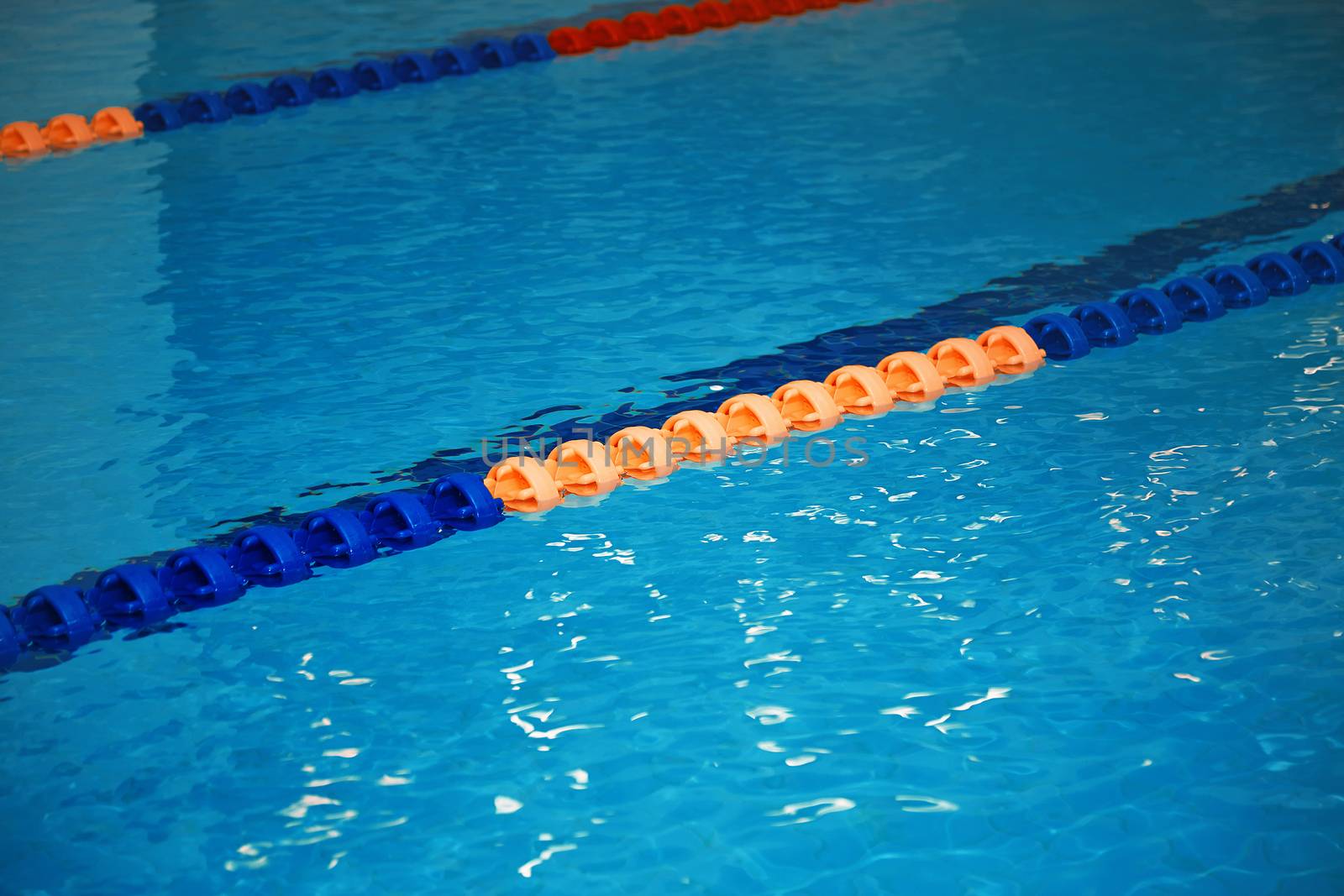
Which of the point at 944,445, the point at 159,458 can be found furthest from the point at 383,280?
the point at 944,445

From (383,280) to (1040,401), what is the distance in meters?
3.43

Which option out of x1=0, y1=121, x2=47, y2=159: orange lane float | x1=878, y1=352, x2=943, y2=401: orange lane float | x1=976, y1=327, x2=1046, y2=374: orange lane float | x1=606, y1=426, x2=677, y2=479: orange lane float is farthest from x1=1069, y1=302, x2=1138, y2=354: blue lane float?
x1=0, y1=121, x2=47, y2=159: orange lane float

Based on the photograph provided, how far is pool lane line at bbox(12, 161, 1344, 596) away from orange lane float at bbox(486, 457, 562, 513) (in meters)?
0.18

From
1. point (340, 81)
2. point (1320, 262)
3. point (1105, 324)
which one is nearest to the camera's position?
point (1105, 324)

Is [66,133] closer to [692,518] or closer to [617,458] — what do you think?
[617,458]

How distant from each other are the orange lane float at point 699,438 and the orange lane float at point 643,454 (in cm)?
7

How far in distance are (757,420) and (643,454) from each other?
501 mm

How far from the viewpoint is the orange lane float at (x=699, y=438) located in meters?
5.22

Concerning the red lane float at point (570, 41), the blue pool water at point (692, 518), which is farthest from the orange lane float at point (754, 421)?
the red lane float at point (570, 41)

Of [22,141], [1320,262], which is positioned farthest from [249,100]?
[1320,262]

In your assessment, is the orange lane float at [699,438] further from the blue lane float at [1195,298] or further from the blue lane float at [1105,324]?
the blue lane float at [1195,298]

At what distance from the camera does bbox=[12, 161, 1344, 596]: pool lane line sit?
5184 mm

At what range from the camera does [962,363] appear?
5859 millimetres

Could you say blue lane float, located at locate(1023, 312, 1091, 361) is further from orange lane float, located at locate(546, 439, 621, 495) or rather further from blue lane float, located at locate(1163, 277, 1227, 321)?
orange lane float, located at locate(546, 439, 621, 495)
